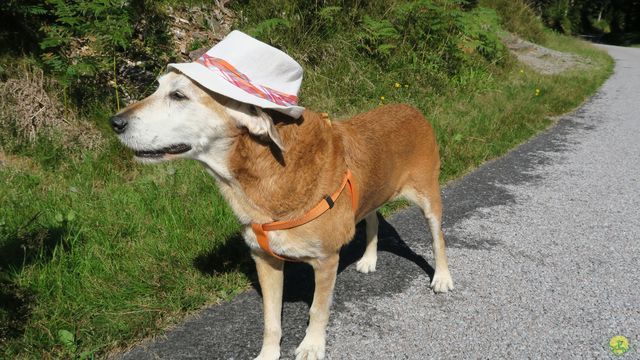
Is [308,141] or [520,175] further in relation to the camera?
[520,175]

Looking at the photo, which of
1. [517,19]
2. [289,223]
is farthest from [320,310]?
[517,19]

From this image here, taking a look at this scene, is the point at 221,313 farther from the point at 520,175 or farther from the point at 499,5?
the point at 499,5

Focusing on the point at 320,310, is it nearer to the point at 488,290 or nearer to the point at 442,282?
the point at 442,282

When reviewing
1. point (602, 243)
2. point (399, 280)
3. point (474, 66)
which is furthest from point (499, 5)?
point (399, 280)

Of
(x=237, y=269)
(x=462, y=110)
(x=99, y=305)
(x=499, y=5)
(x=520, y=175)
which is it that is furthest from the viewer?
(x=499, y=5)

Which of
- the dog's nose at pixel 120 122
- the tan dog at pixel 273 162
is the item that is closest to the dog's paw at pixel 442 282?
the tan dog at pixel 273 162

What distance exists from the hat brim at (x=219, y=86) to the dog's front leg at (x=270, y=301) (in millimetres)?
994

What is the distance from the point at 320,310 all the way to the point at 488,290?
4.71 feet

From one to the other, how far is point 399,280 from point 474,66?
705 centimetres

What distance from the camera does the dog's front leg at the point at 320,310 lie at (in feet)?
9.25

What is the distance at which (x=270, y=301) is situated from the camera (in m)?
2.90

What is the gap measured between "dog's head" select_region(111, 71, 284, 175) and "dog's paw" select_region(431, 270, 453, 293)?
1.81 metres

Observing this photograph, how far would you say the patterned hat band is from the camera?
2406 mm

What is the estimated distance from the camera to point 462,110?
764cm
